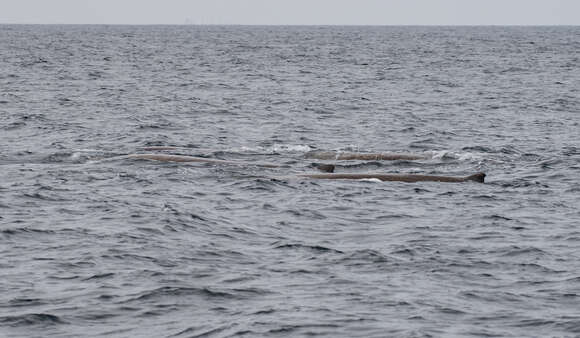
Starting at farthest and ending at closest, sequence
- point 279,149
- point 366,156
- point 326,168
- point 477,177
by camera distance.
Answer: point 279,149, point 366,156, point 326,168, point 477,177

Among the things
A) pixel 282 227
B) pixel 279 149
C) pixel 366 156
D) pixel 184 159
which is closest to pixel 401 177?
pixel 366 156

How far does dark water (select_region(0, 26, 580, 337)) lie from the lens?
16953 mm

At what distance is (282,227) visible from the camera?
23.5m

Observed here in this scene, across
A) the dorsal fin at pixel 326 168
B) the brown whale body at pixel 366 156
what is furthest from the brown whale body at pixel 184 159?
the brown whale body at pixel 366 156

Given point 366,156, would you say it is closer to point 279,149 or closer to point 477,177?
point 279,149

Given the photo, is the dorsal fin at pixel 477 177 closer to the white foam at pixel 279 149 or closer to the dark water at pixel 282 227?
the dark water at pixel 282 227

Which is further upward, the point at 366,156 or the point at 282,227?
the point at 366,156

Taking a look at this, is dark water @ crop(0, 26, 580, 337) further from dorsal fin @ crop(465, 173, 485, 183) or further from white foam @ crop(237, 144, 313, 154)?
dorsal fin @ crop(465, 173, 485, 183)

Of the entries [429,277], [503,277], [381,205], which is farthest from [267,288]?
[381,205]

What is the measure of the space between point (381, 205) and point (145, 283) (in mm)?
9031

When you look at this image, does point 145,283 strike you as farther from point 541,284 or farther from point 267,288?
point 541,284

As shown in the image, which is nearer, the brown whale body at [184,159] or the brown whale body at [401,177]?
the brown whale body at [401,177]

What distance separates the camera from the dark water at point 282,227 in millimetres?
16953

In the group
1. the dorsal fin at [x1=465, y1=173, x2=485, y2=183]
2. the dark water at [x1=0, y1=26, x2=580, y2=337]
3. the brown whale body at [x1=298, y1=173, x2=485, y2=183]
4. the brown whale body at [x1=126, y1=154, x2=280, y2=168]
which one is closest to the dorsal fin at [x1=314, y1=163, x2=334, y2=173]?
the brown whale body at [x1=298, y1=173, x2=485, y2=183]
